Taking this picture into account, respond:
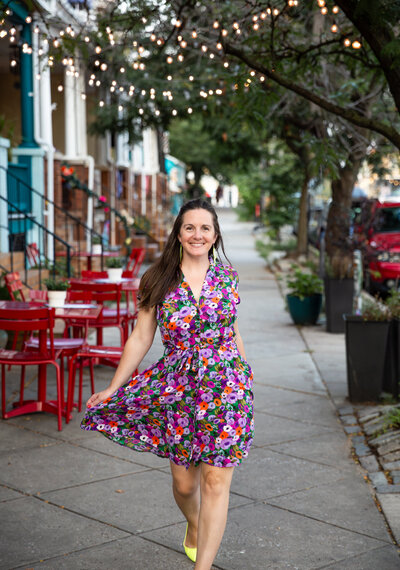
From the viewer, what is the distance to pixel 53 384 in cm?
865

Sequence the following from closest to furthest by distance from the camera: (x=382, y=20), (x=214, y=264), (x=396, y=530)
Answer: (x=214, y=264) → (x=396, y=530) → (x=382, y=20)

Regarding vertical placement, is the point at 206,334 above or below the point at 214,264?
below

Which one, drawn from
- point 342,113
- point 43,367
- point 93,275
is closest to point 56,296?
point 43,367

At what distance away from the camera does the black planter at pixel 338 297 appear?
12.5m

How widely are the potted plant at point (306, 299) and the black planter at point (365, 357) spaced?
4.99 metres

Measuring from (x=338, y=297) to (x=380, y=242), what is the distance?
4.89 m

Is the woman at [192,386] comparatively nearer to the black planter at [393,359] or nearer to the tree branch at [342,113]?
the tree branch at [342,113]

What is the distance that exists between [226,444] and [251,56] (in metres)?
4.77

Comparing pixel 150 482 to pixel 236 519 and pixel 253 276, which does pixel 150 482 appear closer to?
pixel 236 519

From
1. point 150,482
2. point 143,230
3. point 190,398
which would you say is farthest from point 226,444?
point 143,230

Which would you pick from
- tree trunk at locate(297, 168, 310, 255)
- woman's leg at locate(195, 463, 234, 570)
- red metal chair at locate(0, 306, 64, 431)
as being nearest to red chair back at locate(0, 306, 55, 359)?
red metal chair at locate(0, 306, 64, 431)

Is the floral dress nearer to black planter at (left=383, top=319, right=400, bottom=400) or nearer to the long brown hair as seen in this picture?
the long brown hair

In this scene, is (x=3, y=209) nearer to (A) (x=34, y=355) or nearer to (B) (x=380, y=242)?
(A) (x=34, y=355)

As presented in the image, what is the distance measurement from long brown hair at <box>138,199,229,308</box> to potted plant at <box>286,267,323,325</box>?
8.94m
